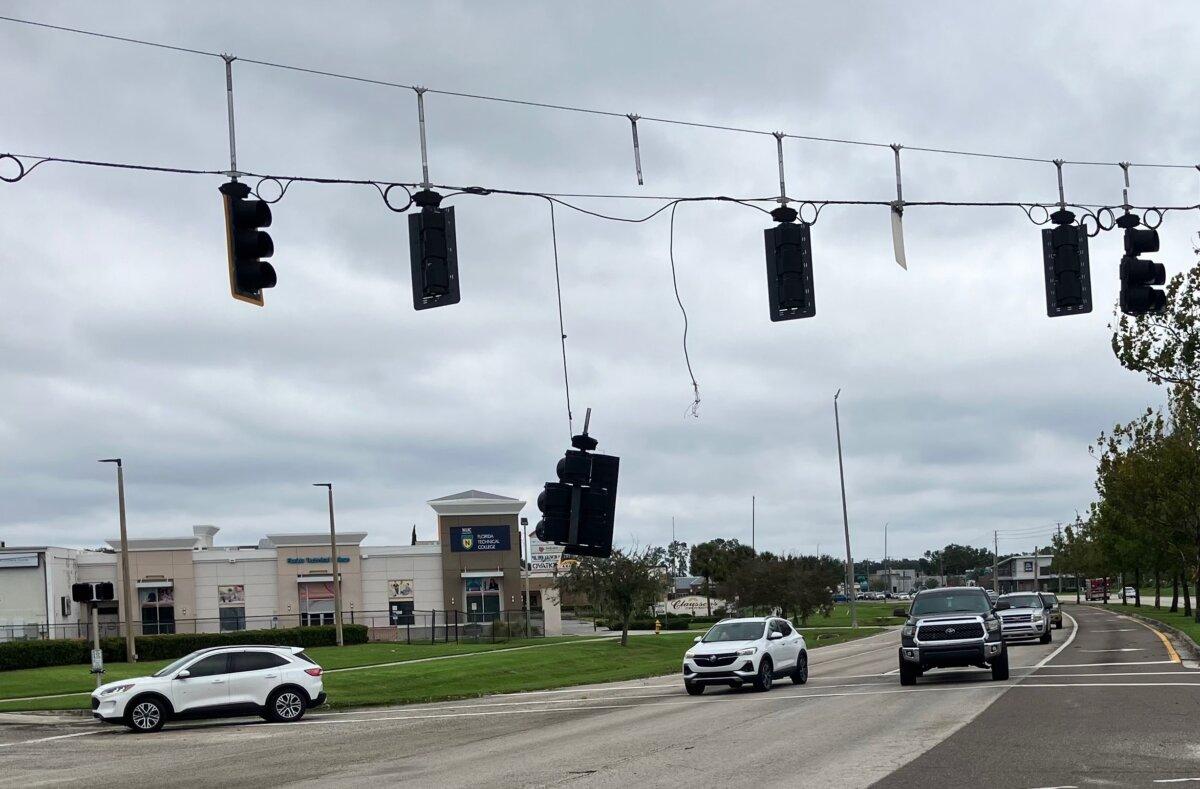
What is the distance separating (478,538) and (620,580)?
24065 mm

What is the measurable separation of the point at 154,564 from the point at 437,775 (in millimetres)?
67453

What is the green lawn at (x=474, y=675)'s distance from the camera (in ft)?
111

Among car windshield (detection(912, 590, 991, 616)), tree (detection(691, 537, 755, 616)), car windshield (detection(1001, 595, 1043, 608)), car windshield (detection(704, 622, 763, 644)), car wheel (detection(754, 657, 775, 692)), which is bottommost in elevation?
tree (detection(691, 537, 755, 616))

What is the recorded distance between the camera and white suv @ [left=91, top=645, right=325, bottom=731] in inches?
992

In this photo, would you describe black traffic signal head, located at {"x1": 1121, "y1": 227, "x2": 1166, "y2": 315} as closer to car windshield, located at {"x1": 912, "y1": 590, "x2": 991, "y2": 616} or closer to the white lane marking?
car windshield, located at {"x1": 912, "y1": 590, "x2": 991, "y2": 616}

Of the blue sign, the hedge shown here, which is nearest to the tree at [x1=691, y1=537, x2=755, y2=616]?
the blue sign

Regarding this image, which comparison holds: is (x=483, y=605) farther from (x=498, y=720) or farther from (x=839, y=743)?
(x=839, y=743)

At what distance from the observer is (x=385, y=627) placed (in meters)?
74.6

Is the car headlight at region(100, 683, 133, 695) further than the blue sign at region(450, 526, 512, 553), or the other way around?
the blue sign at region(450, 526, 512, 553)

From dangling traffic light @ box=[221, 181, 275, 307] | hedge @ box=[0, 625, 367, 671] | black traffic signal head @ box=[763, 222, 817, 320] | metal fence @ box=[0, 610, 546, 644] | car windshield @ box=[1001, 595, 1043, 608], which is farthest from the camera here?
metal fence @ box=[0, 610, 546, 644]

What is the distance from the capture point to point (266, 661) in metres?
26.2

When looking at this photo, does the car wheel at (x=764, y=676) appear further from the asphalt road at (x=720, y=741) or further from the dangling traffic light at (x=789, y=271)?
the dangling traffic light at (x=789, y=271)

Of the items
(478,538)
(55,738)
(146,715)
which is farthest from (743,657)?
(478,538)

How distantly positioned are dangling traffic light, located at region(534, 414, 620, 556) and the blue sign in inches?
2547
